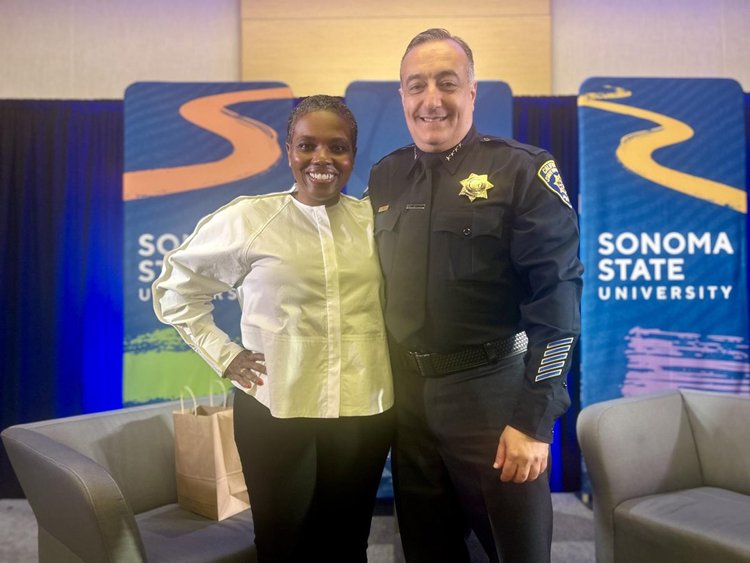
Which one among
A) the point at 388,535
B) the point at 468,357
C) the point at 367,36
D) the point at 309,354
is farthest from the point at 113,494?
the point at 367,36

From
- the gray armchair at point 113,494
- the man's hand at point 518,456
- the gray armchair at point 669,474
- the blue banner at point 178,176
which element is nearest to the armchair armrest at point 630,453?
the gray armchair at point 669,474

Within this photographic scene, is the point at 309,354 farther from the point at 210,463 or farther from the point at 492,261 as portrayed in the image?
the point at 210,463

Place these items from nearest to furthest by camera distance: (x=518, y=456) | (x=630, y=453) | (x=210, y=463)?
(x=518, y=456) < (x=210, y=463) < (x=630, y=453)

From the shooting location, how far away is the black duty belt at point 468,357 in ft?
4.36

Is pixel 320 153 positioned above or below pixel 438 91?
below

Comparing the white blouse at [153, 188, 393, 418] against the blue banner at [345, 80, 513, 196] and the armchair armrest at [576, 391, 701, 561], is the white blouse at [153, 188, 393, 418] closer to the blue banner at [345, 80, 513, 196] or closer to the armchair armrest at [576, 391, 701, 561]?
the armchair armrest at [576, 391, 701, 561]

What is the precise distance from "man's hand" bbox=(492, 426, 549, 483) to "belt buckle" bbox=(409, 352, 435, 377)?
8.6 inches

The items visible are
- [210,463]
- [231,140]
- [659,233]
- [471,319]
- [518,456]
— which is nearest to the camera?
[518,456]

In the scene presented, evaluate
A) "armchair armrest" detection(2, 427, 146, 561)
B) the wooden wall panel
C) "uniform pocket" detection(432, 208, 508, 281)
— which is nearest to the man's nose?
"uniform pocket" detection(432, 208, 508, 281)

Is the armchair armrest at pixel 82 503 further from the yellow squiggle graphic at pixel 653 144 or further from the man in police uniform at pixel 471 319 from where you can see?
the yellow squiggle graphic at pixel 653 144

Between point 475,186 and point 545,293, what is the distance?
0.30m

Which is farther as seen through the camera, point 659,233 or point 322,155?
point 659,233

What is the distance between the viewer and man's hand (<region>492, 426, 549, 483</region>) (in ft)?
4.03

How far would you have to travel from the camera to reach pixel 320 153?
137 centimetres
